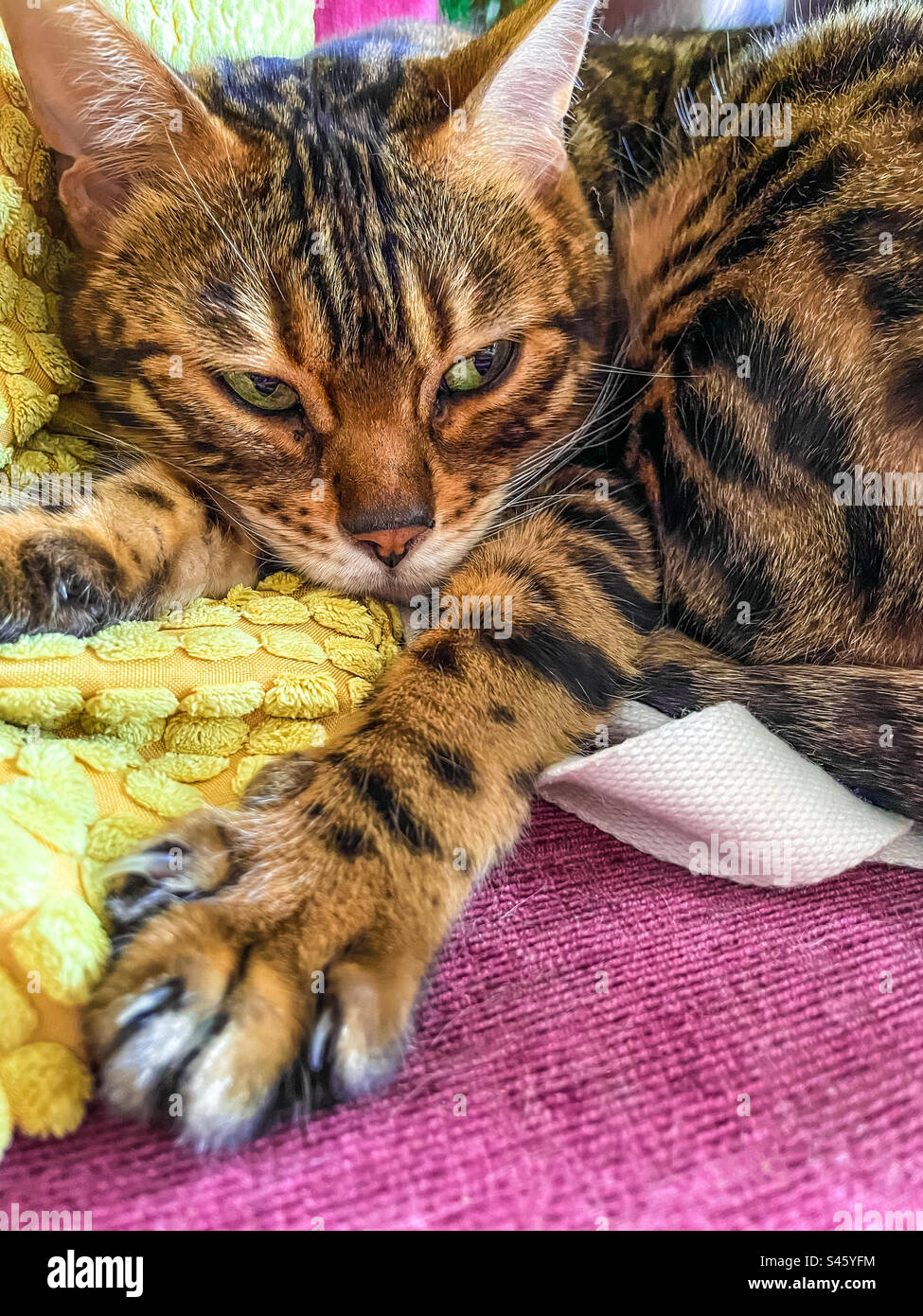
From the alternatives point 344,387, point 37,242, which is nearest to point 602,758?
point 344,387

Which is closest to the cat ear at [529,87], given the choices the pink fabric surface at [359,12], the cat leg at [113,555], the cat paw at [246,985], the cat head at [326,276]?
the cat head at [326,276]

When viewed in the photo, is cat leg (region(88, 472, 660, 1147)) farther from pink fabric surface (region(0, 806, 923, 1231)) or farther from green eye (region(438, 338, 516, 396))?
green eye (region(438, 338, 516, 396))

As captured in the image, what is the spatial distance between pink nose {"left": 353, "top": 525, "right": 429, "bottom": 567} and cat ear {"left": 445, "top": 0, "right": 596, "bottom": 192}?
0.41 meters

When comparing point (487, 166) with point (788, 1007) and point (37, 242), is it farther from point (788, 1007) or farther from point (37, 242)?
point (788, 1007)

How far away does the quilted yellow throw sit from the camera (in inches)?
24.1

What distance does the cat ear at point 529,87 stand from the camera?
94cm

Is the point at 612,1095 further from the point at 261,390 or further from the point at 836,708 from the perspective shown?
the point at 261,390

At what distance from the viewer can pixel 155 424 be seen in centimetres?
99

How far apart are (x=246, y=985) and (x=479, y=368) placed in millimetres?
658

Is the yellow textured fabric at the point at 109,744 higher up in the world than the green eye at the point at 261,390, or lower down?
lower down

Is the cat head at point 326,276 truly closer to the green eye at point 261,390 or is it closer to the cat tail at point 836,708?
the green eye at point 261,390

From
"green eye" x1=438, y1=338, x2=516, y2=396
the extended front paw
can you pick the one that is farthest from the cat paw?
"green eye" x1=438, y1=338, x2=516, y2=396

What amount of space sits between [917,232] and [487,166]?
433 millimetres

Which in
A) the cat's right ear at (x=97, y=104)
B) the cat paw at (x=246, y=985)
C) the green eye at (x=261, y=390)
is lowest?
the cat paw at (x=246, y=985)
